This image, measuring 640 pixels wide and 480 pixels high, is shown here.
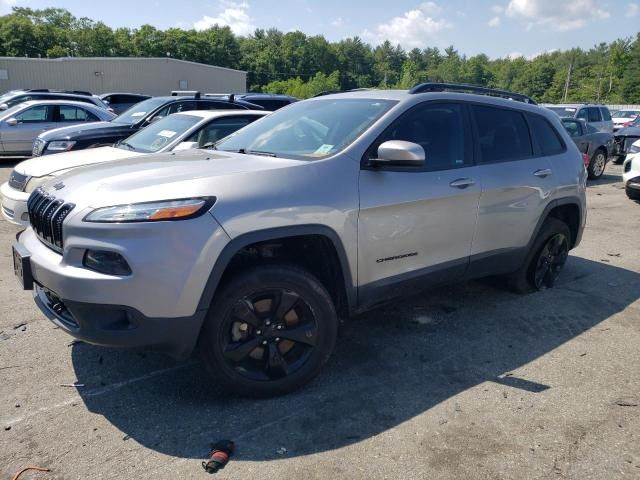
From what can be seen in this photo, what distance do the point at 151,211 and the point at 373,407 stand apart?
1.66 metres

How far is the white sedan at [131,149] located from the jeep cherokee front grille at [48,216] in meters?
2.38

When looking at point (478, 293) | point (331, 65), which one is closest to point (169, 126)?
point (478, 293)

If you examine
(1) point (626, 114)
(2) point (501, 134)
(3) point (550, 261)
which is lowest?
(3) point (550, 261)

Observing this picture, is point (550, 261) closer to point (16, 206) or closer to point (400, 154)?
point (400, 154)

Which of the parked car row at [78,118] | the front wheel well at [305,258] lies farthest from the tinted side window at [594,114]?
the front wheel well at [305,258]

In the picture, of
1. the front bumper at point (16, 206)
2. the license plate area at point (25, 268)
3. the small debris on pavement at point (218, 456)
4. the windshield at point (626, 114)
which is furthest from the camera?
the windshield at point (626, 114)

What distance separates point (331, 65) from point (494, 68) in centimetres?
3890

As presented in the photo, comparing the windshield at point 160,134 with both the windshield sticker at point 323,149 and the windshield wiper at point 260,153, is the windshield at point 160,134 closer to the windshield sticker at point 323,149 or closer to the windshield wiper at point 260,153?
the windshield wiper at point 260,153

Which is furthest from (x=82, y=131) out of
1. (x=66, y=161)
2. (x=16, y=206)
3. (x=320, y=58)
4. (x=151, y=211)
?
(x=320, y=58)

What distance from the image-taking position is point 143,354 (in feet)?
11.7

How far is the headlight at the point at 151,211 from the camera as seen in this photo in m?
2.55

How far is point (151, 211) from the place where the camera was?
2.56 m

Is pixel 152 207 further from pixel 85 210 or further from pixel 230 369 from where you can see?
pixel 230 369

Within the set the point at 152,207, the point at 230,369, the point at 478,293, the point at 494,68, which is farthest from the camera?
the point at 494,68
